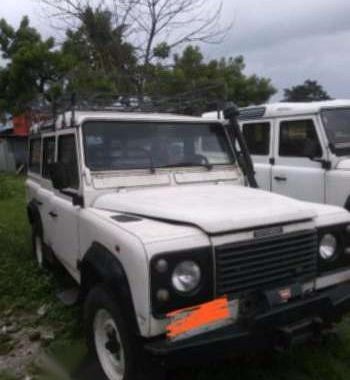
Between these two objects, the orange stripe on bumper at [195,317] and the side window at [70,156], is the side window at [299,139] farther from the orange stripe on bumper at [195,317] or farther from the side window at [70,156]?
the orange stripe on bumper at [195,317]

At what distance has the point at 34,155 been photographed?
6.33 meters

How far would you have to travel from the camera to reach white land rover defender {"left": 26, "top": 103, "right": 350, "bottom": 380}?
2.70 metres

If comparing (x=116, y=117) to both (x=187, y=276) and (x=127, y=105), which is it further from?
(x=187, y=276)

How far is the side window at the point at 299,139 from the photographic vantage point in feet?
21.0

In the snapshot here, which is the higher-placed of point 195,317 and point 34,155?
point 34,155

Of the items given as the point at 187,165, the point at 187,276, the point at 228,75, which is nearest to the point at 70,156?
the point at 187,165

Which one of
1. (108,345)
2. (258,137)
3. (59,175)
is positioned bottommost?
(108,345)

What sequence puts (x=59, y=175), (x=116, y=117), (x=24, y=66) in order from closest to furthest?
(x=59, y=175) < (x=116, y=117) < (x=24, y=66)

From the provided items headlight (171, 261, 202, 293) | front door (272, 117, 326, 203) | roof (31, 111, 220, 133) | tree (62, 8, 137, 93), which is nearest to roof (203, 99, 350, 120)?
front door (272, 117, 326, 203)

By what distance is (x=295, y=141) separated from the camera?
6.86 meters

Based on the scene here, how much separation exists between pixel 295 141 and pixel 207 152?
2726mm

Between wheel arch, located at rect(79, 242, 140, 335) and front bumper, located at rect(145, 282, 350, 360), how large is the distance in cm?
25

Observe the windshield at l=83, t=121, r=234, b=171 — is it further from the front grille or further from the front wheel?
the front grille

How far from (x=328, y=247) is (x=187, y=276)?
45.9 inches
